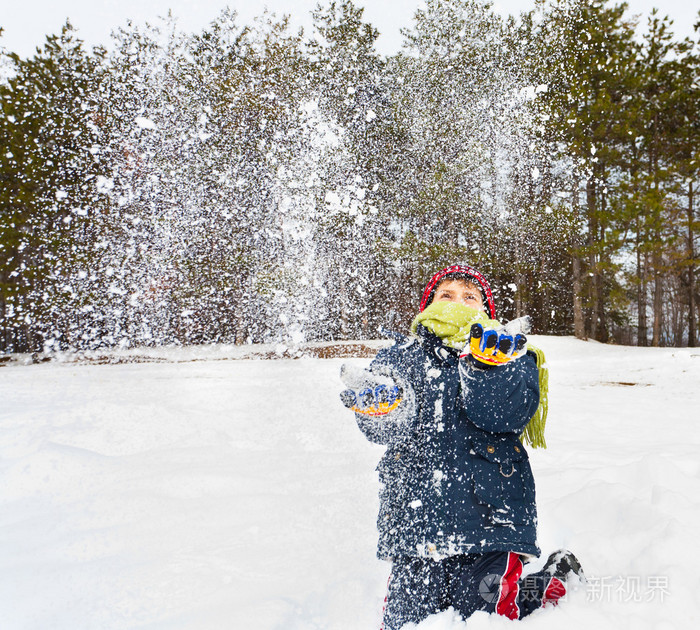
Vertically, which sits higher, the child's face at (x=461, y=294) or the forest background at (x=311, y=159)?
the forest background at (x=311, y=159)

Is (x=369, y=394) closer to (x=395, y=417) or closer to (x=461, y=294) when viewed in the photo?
(x=395, y=417)

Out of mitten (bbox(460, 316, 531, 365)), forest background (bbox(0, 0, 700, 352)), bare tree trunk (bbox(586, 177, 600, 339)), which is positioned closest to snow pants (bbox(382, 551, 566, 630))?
mitten (bbox(460, 316, 531, 365))

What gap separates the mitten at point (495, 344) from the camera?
1455 mm

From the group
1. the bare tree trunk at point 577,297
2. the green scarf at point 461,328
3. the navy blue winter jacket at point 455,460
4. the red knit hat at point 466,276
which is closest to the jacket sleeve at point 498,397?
the navy blue winter jacket at point 455,460

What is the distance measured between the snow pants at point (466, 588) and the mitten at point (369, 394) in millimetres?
577

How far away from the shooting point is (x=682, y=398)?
6953 millimetres

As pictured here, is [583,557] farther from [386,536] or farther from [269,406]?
[269,406]

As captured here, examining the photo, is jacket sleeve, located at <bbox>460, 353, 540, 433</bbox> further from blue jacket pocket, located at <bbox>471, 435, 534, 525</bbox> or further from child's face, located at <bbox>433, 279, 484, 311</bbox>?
child's face, located at <bbox>433, 279, 484, 311</bbox>

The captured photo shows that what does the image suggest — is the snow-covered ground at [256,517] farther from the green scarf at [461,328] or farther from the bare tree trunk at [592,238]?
the bare tree trunk at [592,238]

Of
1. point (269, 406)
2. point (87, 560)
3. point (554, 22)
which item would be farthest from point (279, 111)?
point (87, 560)

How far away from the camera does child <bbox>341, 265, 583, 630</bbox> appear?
1.62m

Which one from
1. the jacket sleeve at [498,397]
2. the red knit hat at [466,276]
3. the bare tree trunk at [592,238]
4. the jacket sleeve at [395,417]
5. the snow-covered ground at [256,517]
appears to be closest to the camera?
the jacket sleeve at [498,397]

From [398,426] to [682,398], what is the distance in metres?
6.99

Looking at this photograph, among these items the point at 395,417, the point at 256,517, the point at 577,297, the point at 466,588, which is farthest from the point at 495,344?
the point at 577,297
